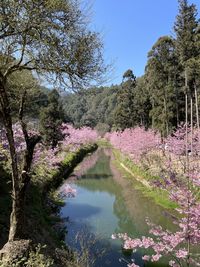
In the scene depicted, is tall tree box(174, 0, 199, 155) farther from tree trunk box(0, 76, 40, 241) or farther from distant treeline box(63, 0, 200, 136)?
tree trunk box(0, 76, 40, 241)

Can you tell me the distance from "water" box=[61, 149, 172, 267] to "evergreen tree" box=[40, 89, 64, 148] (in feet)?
13.2

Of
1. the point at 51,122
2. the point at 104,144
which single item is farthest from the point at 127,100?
the point at 104,144

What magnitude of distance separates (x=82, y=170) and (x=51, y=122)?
6498 millimetres

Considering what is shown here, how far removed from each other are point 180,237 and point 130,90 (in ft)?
133

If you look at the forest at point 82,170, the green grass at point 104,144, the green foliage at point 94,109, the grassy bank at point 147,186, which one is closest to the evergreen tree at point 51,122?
the forest at point 82,170

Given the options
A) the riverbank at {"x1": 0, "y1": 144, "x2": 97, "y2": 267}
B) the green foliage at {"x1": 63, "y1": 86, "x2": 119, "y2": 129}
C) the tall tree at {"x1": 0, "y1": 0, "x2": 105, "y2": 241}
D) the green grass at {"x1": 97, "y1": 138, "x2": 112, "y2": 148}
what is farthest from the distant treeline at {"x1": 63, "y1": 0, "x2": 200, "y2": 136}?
the green foliage at {"x1": 63, "y1": 86, "x2": 119, "y2": 129}

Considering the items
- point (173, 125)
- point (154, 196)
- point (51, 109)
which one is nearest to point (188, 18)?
point (173, 125)

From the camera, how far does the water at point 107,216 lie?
12055 mm

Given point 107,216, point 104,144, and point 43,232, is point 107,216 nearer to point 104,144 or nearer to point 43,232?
point 43,232

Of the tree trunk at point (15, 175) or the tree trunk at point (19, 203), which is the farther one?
the tree trunk at point (19, 203)

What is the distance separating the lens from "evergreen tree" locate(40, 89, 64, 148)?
97.9ft

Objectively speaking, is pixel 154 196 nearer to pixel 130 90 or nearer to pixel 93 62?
pixel 93 62

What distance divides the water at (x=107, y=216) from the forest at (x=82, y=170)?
0.06 metres

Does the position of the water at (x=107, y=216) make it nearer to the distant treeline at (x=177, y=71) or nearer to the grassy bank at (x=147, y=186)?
the grassy bank at (x=147, y=186)
